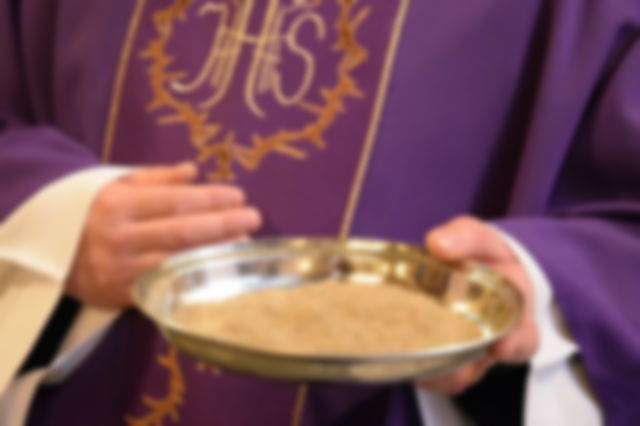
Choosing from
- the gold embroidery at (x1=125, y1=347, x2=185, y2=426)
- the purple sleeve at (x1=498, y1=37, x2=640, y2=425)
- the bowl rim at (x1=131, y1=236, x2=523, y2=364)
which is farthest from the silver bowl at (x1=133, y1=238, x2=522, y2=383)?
the gold embroidery at (x1=125, y1=347, x2=185, y2=426)

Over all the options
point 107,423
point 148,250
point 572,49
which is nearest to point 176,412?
point 107,423

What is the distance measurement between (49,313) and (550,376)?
0.46 metres

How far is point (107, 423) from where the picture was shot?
2.96 feet

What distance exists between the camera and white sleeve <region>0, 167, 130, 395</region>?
2.53ft

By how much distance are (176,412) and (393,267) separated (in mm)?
320

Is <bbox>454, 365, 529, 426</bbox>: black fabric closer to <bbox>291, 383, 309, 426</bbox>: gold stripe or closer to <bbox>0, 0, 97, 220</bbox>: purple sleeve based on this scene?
<bbox>291, 383, 309, 426</bbox>: gold stripe

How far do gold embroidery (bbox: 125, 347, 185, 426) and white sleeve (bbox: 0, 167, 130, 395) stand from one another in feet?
0.46

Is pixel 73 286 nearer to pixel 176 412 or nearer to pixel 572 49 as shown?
pixel 176 412

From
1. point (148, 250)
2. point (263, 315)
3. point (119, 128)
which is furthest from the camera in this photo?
point (119, 128)

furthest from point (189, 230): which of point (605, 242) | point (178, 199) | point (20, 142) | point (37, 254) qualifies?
point (605, 242)

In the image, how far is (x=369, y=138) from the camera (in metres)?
0.85

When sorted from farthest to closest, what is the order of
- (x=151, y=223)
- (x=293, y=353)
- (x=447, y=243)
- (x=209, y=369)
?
(x=209, y=369), (x=151, y=223), (x=447, y=243), (x=293, y=353)

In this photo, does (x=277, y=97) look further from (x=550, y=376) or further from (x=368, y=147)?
(x=550, y=376)

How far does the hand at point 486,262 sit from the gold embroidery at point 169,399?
0.30 meters
